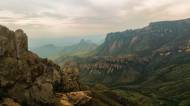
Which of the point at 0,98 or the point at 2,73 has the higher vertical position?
the point at 2,73

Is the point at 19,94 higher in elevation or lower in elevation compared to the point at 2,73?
lower

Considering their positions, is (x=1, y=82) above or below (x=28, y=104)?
Result: above

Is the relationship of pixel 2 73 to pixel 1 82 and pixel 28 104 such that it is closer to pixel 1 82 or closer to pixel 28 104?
pixel 1 82

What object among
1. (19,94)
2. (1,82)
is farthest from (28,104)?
(1,82)

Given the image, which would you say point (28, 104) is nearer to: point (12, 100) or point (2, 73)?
point (12, 100)

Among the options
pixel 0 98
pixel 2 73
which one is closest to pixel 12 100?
pixel 0 98
